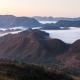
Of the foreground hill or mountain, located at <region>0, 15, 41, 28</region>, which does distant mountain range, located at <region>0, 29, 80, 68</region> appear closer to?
the foreground hill

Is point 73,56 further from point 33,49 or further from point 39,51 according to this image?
point 33,49

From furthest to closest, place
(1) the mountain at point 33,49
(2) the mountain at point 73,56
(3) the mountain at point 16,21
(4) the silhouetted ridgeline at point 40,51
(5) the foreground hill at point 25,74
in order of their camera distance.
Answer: (3) the mountain at point 16,21, (1) the mountain at point 33,49, (4) the silhouetted ridgeline at point 40,51, (2) the mountain at point 73,56, (5) the foreground hill at point 25,74

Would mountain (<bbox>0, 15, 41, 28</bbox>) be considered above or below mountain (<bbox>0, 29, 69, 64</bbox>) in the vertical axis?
below

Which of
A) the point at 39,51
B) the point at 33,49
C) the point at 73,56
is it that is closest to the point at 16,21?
the point at 33,49

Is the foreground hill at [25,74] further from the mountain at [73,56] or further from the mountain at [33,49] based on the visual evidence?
the mountain at [33,49]

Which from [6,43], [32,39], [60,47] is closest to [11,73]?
[60,47]

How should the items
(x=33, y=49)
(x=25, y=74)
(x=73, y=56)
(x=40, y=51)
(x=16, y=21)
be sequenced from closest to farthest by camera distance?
(x=25, y=74)
(x=73, y=56)
(x=40, y=51)
(x=33, y=49)
(x=16, y=21)

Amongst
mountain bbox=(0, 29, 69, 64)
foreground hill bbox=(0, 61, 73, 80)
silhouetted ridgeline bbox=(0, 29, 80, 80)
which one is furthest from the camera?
mountain bbox=(0, 29, 69, 64)

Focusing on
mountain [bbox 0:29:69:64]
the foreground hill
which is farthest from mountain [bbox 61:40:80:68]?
the foreground hill

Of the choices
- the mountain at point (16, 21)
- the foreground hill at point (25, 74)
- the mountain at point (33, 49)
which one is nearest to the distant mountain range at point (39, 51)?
the mountain at point (33, 49)
